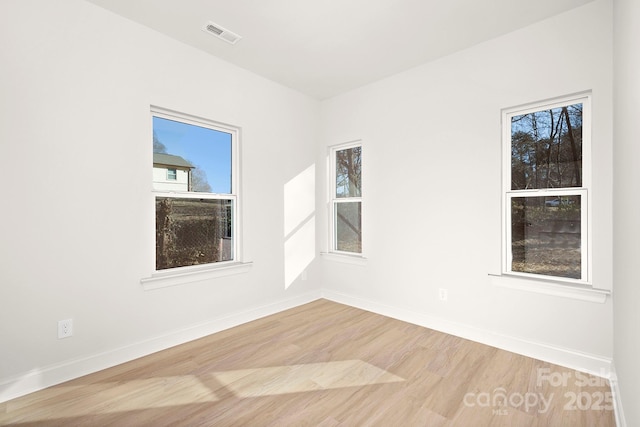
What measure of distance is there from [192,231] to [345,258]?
6.46ft

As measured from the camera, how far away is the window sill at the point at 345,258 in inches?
154

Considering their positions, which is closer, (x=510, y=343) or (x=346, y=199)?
(x=510, y=343)

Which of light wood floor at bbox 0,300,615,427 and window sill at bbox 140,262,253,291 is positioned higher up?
window sill at bbox 140,262,253,291

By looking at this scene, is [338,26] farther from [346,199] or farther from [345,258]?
[345,258]

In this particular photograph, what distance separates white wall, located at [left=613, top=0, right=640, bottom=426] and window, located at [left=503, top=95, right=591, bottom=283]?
2.19 feet

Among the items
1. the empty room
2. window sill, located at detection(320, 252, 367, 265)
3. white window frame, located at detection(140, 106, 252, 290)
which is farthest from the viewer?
window sill, located at detection(320, 252, 367, 265)

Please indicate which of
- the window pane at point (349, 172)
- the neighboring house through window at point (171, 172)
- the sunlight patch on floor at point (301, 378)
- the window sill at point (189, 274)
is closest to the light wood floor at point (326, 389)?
the sunlight patch on floor at point (301, 378)

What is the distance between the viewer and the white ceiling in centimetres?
240

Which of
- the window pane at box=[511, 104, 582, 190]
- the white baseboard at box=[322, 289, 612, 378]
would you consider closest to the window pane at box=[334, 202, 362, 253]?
the white baseboard at box=[322, 289, 612, 378]

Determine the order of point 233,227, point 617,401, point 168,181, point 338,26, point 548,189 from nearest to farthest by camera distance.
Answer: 1. point 617,401
2. point 548,189
3. point 338,26
4. point 168,181
5. point 233,227

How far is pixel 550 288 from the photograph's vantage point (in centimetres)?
A: 249

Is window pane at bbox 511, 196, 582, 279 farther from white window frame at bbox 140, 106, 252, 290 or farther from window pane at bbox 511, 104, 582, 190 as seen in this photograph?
white window frame at bbox 140, 106, 252, 290

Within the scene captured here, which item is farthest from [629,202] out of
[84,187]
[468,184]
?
[84,187]

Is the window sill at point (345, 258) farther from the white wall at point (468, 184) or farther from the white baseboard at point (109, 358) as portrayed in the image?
the white baseboard at point (109, 358)
